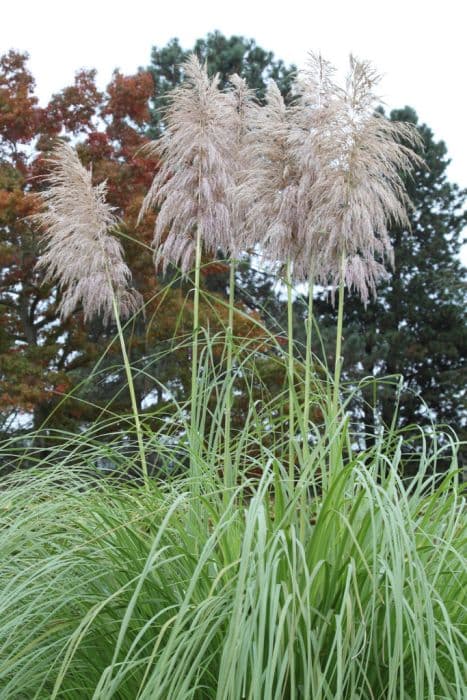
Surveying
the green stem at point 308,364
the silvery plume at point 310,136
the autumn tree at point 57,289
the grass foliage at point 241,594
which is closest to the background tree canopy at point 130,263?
the autumn tree at point 57,289

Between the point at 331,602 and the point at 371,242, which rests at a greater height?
the point at 371,242

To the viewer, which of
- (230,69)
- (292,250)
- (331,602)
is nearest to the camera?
(331,602)

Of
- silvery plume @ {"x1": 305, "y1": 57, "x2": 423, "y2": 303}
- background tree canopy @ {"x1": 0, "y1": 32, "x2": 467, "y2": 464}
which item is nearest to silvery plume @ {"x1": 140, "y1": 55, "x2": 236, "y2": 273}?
silvery plume @ {"x1": 305, "y1": 57, "x2": 423, "y2": 303}

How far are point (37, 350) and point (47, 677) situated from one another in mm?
11571

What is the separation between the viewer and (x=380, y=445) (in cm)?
328

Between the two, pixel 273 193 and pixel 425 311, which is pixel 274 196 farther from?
pixel 425 311

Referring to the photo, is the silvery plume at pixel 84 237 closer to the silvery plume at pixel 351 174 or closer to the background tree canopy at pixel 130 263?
the silvery plume at pixel 351 174

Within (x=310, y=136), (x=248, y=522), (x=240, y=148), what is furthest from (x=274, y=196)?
(x=248, y=522)

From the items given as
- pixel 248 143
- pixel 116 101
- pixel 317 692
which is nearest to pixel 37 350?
pixel 116 101

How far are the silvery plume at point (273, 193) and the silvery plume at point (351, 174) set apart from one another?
4.5 inches

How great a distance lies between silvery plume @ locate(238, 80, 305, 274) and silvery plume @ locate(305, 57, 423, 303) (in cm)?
12

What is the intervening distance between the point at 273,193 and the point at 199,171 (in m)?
0.92

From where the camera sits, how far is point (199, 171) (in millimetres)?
5602

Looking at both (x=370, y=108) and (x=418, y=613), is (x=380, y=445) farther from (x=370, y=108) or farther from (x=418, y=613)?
(x=370, y=108)
